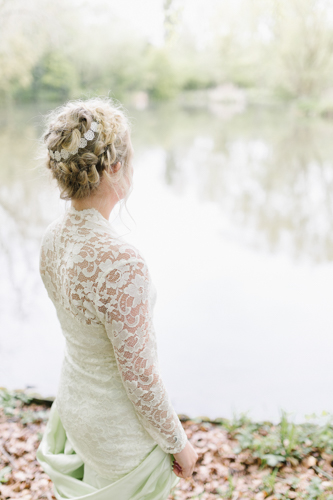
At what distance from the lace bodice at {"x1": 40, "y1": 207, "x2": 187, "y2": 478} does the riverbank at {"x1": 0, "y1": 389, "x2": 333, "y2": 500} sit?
106 centimetres

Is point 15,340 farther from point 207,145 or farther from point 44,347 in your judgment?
point 207,145

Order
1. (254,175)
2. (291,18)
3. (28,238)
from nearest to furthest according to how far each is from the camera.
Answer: (28,238), (254,175), (291,18)

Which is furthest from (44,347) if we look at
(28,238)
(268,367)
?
(28,238)

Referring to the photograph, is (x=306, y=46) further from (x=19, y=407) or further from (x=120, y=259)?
(x=120, y=259)

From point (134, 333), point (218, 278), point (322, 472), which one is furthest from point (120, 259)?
point (218, 278)

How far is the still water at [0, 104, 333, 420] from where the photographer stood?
10.9ft

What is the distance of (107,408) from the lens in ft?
3.70

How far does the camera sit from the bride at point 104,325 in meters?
0.98

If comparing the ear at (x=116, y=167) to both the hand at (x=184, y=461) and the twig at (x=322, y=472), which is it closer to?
the hand at (x=184, y=461)

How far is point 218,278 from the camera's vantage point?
529 cm

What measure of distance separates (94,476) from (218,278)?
13.6ft

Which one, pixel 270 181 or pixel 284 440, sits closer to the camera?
pixel 284 440

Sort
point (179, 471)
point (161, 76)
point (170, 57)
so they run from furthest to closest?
point (161, 76) < point (170, 57) < point (179, 471)

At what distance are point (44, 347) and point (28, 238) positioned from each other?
2.78 metres
